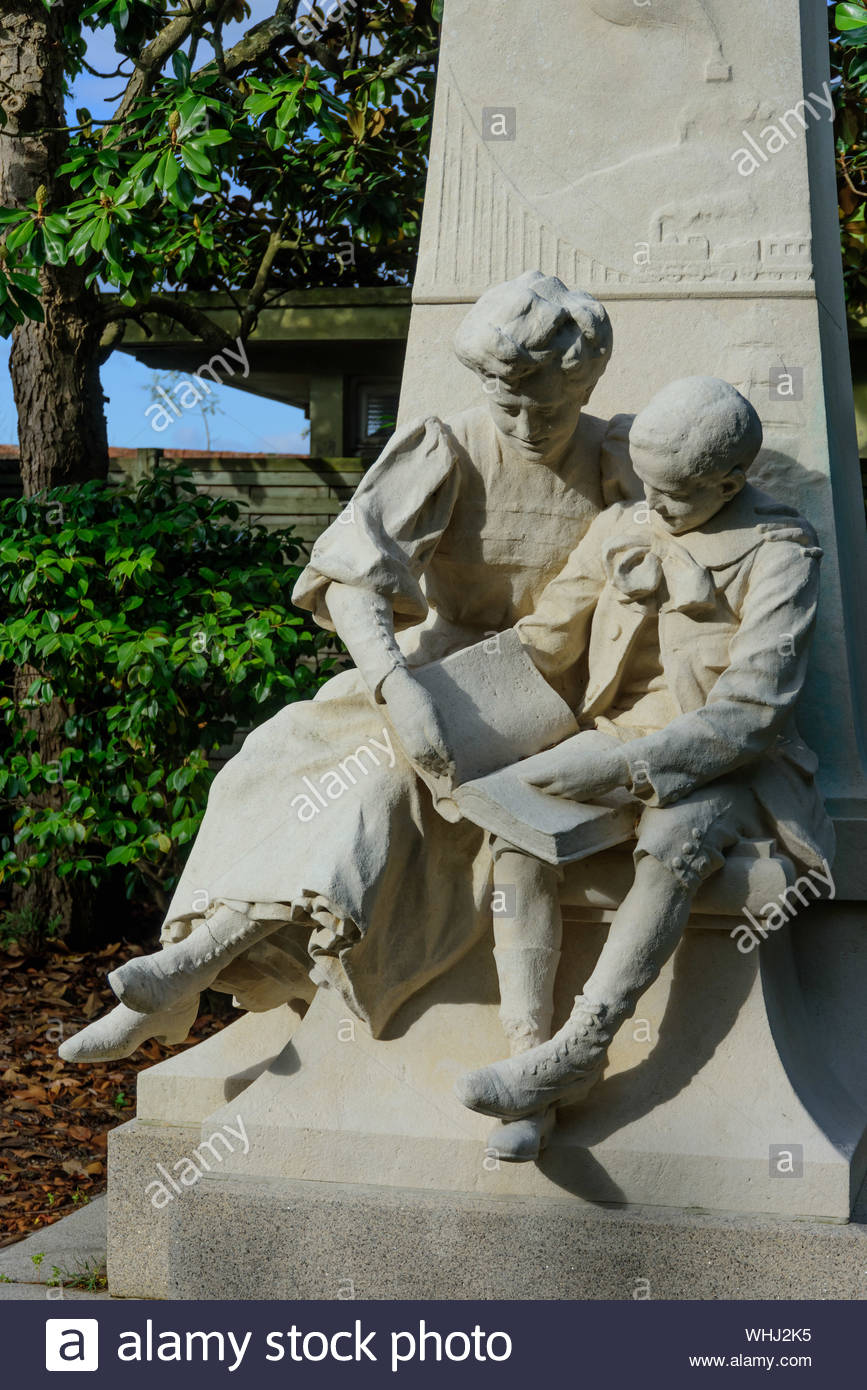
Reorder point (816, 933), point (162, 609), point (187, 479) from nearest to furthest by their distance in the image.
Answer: point (816, 933) → point (162, 609) → point (187, 479)

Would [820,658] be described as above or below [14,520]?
below

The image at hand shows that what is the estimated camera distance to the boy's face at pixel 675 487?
309 centimetres

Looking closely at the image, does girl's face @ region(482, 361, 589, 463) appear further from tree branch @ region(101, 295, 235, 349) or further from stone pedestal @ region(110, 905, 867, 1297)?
tree branch @ region(101, 295, 235, 349)

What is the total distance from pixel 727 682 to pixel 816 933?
0.74 m

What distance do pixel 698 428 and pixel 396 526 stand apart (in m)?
0.67

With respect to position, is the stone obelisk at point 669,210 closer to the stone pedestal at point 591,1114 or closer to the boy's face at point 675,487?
the boy's face at point 675,487

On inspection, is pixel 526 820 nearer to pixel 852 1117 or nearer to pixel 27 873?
pixel 852 1117

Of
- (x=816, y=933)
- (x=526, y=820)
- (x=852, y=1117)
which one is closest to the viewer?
(x=526, y=820)

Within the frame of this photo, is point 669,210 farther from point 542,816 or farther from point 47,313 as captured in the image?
point 47,313

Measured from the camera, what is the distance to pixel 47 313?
6.39m

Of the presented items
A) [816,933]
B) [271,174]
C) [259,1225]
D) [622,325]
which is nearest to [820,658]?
[816,933]

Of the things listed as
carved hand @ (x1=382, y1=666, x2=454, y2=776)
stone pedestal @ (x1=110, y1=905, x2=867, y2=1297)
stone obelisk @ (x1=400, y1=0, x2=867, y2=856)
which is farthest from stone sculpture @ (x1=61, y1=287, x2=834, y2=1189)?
stone obelisk @ (x1=400, y1=0, x2=867, y2=856)

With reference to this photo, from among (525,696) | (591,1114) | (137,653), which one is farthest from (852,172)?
(591,1114)

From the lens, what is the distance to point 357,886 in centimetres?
307
